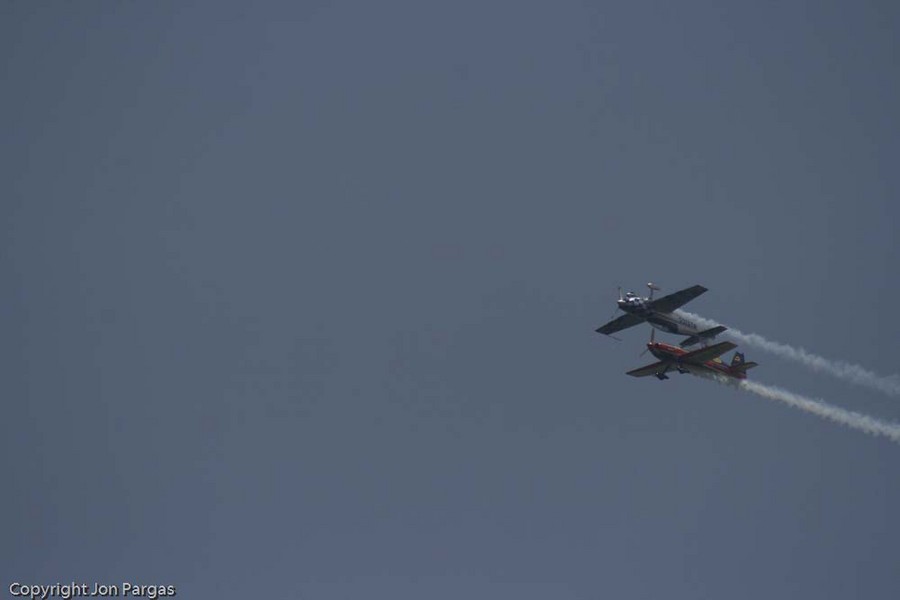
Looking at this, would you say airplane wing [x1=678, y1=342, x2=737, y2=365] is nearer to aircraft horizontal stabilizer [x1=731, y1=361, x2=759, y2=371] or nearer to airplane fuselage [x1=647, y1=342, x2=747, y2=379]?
airplane fuselage [x1=647, y1=342, x2=747, y2=379]

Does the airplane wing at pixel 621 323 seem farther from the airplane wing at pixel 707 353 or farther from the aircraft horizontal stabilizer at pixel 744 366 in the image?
the aircraft horizontal stabilizer at pixel 744 366

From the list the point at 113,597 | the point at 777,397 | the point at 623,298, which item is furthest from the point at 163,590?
the point at 777,397

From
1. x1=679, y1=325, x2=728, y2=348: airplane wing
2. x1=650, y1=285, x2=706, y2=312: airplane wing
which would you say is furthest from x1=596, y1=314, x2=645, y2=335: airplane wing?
x1=679, y1=325, x2=728, y2=348: airplane wing

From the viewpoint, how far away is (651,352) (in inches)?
4811

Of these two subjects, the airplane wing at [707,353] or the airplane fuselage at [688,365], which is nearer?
the airplane wing at [707,353]

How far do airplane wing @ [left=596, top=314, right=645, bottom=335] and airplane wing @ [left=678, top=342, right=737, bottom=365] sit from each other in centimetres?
449

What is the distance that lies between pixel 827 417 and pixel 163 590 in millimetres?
49854

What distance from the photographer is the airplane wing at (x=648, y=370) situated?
124 metres

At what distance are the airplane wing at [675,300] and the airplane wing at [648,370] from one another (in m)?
5.41

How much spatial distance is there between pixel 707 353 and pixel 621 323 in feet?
22.8

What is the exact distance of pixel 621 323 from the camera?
123438mm

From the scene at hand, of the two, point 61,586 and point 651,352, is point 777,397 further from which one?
point 61,586

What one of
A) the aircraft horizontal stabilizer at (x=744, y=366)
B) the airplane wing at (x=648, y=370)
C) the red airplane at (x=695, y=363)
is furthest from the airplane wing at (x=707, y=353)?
the aircraft horizontal stabilizer at (x=744, y=366)

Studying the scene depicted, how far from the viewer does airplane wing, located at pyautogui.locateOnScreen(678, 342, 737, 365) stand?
11925 centimetres
